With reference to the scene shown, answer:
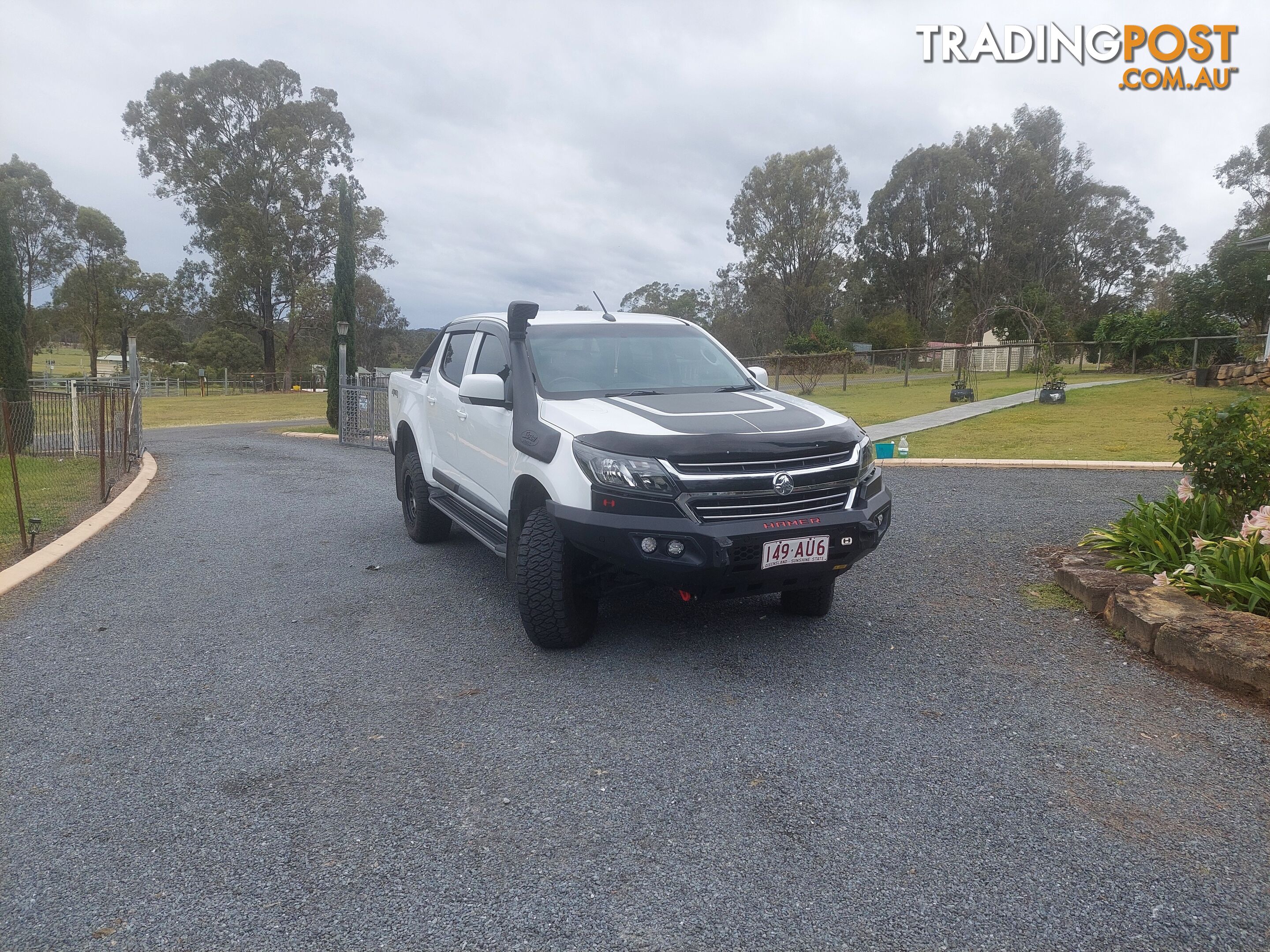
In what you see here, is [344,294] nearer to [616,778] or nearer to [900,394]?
[900,394]

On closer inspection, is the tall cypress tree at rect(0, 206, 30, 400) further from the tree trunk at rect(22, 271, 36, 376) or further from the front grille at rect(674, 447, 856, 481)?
the tree trunk at rect(22, 271, 36, 376)

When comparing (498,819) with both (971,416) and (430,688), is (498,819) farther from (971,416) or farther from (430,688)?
(971,416)

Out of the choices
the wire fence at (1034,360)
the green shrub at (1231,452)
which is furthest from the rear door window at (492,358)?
the wire fence at (1034,360)

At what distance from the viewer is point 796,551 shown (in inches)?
162

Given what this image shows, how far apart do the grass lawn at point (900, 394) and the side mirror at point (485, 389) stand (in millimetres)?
12471

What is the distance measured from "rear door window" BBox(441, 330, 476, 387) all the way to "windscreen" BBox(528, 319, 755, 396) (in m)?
0.98

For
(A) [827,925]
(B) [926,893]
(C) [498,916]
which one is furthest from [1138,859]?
(C) [498,916]

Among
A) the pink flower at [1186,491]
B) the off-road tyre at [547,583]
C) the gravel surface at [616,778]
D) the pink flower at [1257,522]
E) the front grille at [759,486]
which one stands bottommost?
the gravel surface at [616,778]

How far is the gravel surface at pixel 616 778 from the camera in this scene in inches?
98.6

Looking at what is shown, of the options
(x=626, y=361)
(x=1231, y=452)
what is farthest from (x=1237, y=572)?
(x=626, y=361)

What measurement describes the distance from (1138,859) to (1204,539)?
3175 millimetres

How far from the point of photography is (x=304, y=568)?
6.55 meters

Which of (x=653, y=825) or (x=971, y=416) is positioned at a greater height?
(x=971, y=416)

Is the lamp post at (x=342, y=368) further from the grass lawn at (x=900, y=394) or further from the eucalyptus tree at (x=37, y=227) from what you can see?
the eucalyptus tree at (x=37, y=227)
